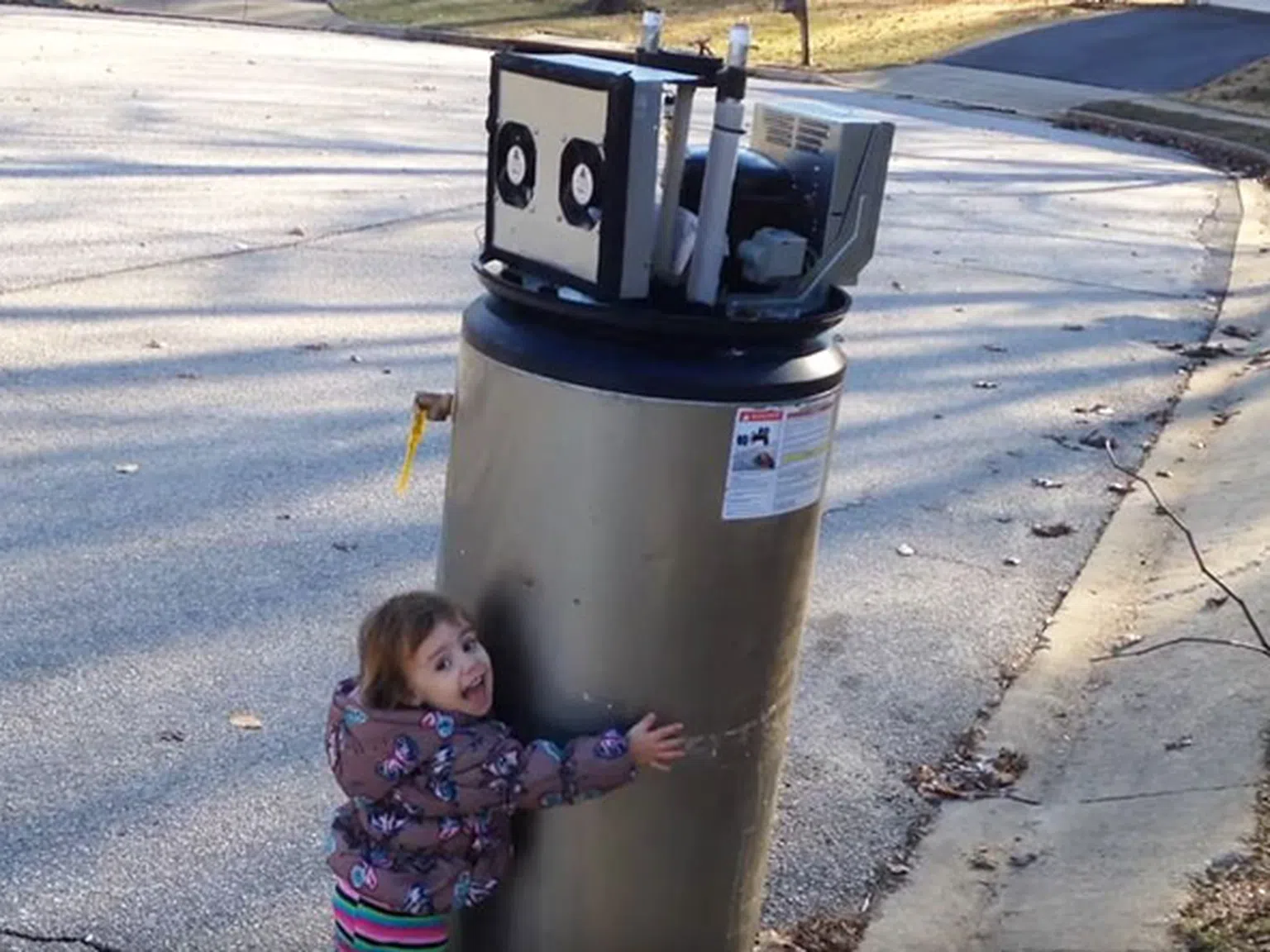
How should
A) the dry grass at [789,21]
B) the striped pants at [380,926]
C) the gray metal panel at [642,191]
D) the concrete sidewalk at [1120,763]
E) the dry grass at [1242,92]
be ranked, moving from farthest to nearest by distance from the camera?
the dry grass at [789,21], the dry grass at [1242,92], the concrete sidewalk at [1120,763], the striped pants at [380,926], the gray metal panel at [642,191]

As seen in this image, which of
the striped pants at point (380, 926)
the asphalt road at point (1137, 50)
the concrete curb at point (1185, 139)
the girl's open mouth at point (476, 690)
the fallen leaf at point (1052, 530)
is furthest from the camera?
the asphalt road at point (1137, 50)

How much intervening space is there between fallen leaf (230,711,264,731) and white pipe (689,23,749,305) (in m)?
2.10

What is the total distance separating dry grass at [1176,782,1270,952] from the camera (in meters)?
3.32

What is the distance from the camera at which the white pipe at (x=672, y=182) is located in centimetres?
267

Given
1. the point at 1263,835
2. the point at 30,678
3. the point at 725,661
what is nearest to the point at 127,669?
the point at 30,678

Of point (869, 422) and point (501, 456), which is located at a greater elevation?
point (501, 456)

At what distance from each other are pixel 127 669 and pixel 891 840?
1971mm

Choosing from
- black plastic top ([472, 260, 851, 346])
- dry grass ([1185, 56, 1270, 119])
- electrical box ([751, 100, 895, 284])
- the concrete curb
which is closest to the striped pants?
black plastic top ([472, 260, 851, 346])

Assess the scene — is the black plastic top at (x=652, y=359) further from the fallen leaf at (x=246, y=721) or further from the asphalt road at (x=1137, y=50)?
the asphalt road at (x=1137, y=50)

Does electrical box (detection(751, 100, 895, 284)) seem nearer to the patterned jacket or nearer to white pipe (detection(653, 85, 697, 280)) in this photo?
white pipe (detection(653, 85, 697, 280))

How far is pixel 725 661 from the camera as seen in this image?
2793 millimetres

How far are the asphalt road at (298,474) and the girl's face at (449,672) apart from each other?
3.29 feet

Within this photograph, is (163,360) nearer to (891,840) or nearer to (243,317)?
(243,317)

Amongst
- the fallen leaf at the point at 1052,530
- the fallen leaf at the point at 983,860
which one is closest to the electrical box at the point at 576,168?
the fallen leaf at the point at 983,860
